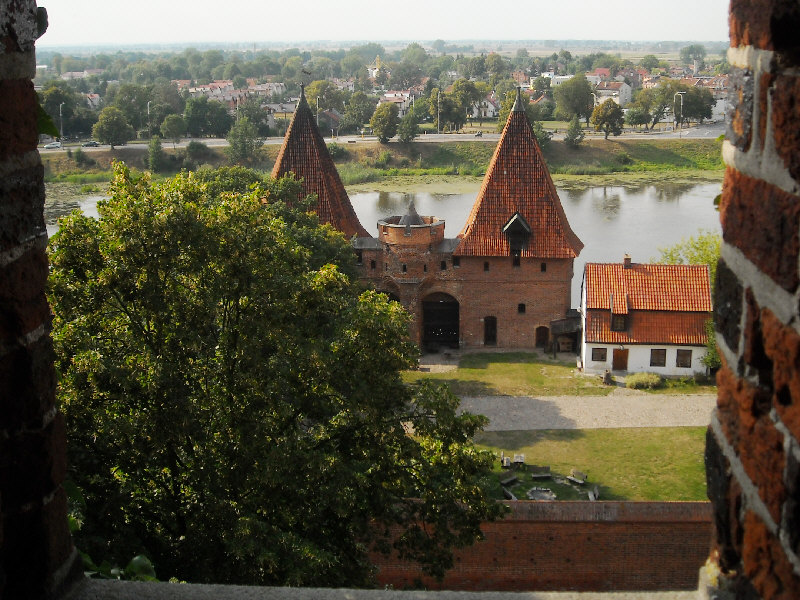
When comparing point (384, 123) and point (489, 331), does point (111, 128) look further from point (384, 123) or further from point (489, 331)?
point (489, 331)

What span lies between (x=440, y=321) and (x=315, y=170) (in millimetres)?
5611

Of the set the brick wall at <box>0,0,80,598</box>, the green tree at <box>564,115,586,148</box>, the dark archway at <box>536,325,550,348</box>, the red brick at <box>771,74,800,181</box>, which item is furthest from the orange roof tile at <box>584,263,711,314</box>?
the green tree at <box>564,115,586,148</box>

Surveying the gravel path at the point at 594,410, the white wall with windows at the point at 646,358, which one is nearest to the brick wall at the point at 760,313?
the gravel path at the point at 594,410

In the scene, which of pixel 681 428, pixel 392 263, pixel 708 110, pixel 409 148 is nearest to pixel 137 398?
pixel 681 428

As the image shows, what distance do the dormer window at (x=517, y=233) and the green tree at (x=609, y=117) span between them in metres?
45.1

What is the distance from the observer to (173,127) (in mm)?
70812

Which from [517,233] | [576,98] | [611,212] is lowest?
[611,212]

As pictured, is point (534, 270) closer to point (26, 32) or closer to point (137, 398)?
point (137, 398)

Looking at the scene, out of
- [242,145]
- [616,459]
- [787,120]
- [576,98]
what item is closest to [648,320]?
[616,459]

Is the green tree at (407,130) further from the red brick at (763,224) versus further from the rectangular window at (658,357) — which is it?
the red brick at (763,224)

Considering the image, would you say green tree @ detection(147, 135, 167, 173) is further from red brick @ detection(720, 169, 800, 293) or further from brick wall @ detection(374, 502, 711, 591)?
red brick @ detection(720, 169, 800, 293)

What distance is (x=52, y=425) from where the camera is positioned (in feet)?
8.45

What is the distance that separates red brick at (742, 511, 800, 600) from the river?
105 feet

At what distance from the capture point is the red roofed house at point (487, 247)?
89.2 feet
